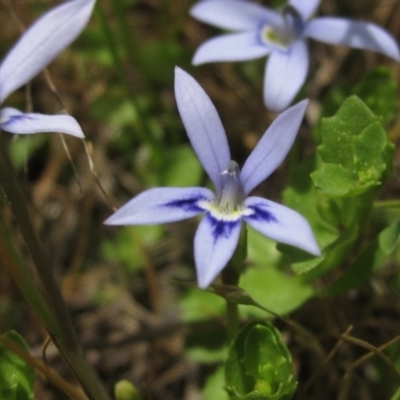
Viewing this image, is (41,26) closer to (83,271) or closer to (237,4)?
(237,4)

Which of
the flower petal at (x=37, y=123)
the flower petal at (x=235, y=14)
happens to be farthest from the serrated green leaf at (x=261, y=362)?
the flower petal at (x=235, y=14)

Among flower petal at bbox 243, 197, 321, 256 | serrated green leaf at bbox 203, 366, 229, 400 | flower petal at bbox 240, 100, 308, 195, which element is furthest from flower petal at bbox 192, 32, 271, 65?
serrated green leaf at bbox 203, 366, 229, 400

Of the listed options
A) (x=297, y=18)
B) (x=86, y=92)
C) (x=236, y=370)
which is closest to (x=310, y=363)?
(x=236, y=370)

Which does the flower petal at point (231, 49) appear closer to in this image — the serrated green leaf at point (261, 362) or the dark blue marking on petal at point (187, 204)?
the dark blue marking on petal at point (187, 204)

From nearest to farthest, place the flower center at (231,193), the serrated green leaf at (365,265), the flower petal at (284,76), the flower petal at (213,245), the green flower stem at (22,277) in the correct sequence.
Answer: the flower petal at (213,245) → the green flower stem at (22,277) → the flower center at (231,193) → the serrated green leaf at (365,265) → the flower petal at (284,76)

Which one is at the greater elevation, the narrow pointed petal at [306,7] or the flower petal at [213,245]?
the narrow pointed petal at [306,7]

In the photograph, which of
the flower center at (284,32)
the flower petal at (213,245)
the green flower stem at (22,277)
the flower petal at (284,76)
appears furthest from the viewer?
the flower center at (284,32)

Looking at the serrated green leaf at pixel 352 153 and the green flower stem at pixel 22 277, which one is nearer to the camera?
the green flower stem at pixel 22 277
